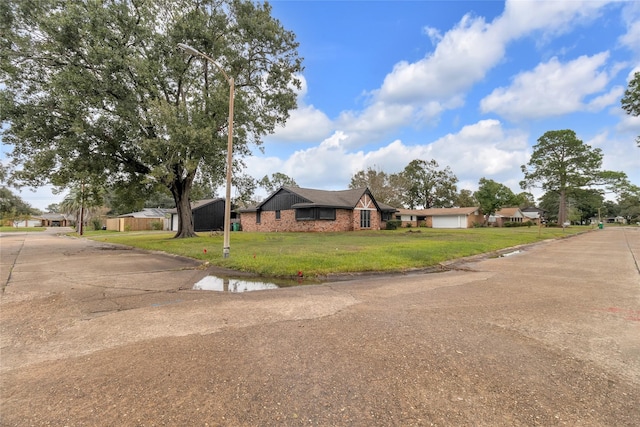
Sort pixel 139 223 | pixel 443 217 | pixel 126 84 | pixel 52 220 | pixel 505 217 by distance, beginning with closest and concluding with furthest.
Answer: pixel 126 84 → pixel 139 223 → pixel 443 217 → pixel 505 217 → pixel 52 220

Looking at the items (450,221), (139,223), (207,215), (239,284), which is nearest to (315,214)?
(207,215)

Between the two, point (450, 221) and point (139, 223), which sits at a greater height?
point (450, 221)

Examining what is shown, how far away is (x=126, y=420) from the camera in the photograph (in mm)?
2383

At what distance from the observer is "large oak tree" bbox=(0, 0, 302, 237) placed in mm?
15266

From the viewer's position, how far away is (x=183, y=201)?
21.1 m

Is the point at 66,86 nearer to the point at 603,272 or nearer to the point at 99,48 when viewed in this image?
the point at 99,48

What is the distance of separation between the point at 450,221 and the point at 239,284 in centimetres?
4943

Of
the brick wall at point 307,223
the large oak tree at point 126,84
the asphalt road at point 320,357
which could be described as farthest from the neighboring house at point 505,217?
the asphalt road at point 320,357

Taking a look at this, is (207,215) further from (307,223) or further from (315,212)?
(315,212)

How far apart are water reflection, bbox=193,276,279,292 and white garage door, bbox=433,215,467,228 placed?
4781 cm

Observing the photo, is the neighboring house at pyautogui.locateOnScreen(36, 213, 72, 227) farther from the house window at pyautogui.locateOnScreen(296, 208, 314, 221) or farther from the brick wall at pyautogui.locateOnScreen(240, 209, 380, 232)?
the house window at pyautogui.locateOnScreen(296, 208, 314, 221)

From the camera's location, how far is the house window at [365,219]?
33938mm

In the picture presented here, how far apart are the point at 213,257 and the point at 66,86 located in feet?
39.2

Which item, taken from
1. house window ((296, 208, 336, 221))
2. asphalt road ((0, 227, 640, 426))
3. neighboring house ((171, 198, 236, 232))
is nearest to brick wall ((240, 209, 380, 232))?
house window ((296, 208, 336, 221))
